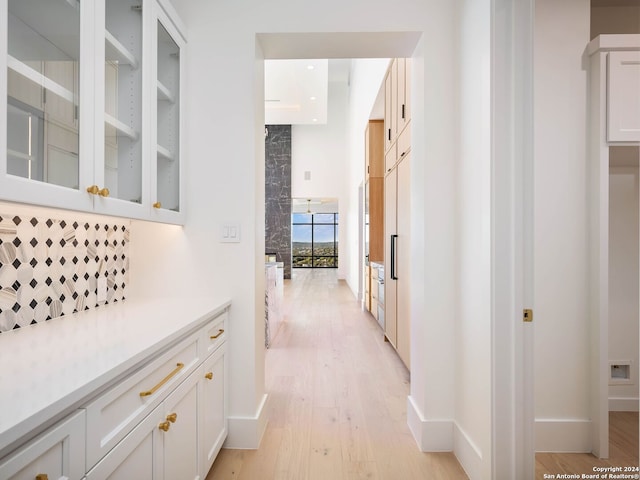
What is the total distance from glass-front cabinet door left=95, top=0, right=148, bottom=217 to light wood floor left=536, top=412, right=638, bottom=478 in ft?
7.73

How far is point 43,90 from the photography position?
3.37 feet

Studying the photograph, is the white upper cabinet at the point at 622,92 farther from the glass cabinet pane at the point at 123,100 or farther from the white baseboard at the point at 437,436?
the glass cabinet pane at the point at 123,100

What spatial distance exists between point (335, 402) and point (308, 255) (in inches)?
492

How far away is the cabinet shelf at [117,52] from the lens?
1.30 m

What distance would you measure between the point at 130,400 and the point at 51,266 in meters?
0.81

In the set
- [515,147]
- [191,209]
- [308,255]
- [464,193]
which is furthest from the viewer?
[308,255]

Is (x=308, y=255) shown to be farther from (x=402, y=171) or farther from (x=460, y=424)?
(x=460, y=424)

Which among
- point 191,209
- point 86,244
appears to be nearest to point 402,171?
point 191,209

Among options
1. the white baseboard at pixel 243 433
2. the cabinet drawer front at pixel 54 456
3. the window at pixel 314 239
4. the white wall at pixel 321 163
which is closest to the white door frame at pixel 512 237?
the white baseboard at pixel 243 433

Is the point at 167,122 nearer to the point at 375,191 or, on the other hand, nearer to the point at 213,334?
the point at 213,334

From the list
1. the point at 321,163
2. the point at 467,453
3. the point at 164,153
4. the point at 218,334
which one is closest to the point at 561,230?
the point at 467,453

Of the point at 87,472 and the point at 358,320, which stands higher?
the point at 87,472

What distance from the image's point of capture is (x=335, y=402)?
255cm

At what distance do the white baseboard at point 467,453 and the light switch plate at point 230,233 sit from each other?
63.1 inches
